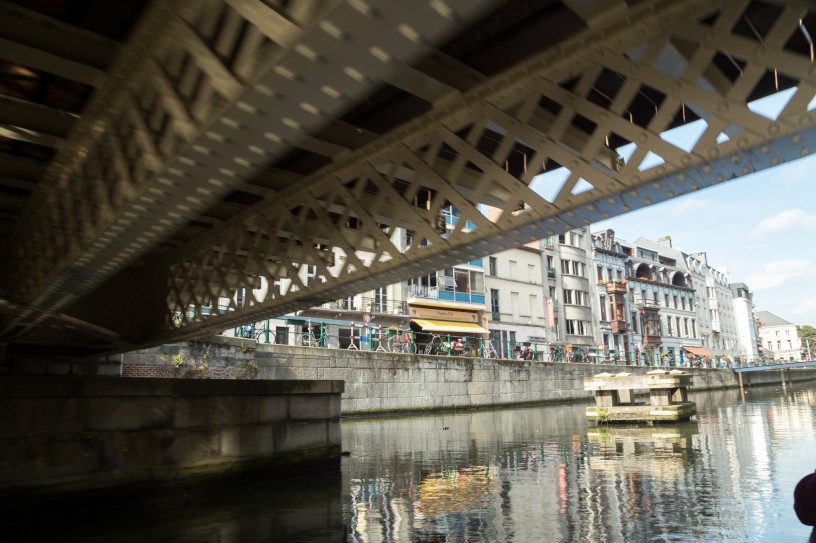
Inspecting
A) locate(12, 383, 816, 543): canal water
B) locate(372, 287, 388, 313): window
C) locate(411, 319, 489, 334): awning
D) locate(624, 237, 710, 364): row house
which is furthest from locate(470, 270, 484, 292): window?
locate(12, 383, 816, 543): canal water

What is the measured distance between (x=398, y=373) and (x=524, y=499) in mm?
19019

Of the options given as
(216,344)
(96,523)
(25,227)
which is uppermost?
(25,227)

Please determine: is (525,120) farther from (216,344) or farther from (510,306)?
(510,306)

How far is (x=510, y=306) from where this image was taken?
4666cm

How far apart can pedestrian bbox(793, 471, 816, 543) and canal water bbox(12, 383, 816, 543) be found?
1.39m

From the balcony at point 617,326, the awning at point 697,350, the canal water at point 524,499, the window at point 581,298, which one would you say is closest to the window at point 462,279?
the window at point 581,298

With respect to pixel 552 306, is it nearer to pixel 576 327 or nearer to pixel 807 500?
pixel 576 327

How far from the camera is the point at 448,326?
4012 cm

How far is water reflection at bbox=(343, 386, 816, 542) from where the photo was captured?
20.0 ft

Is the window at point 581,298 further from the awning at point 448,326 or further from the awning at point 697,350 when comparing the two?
the awning at point 697,350

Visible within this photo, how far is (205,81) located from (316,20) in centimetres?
177

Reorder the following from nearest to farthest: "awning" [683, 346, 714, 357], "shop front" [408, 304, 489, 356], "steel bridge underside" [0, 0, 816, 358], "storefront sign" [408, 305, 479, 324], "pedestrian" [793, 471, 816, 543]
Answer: "steel bridge underside" [0, 0, 816, 358], "pedestrian" [793, 471, 816, 543], "shop front" [408, 304, 489, 356], "storefront sign" [408, 305, 479, 324], "awning" [683, 346, 714, 357]

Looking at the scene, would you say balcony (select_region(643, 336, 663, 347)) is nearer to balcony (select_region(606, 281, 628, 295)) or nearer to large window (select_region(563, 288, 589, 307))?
balcony (select_region(606, 281, 628, 295))

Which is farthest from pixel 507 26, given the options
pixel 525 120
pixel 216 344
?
pixel 216 344
